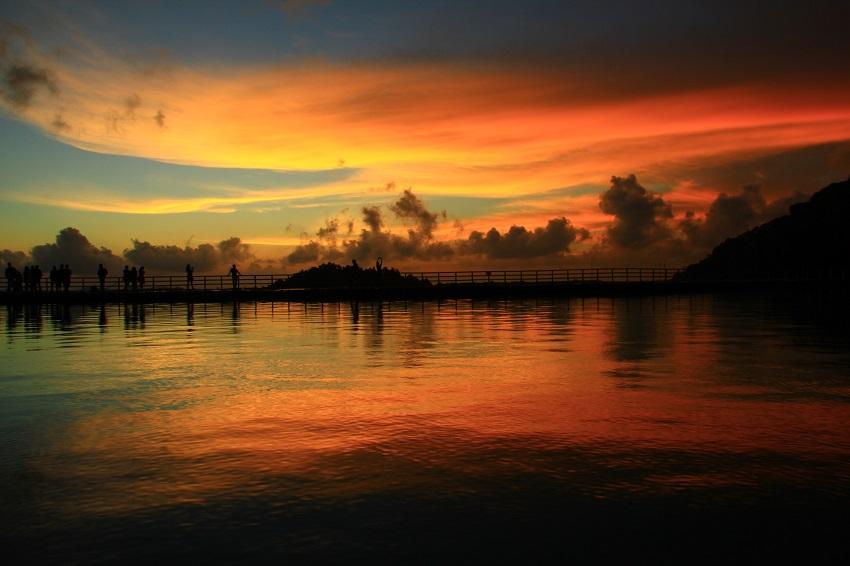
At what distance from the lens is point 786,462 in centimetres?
952

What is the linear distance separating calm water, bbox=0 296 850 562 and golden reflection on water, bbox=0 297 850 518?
56 mm

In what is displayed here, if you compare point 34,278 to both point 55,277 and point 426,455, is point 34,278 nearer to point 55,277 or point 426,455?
point 55,277

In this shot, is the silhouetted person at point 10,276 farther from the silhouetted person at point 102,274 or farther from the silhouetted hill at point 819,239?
the silhouetted hill at point 819,239

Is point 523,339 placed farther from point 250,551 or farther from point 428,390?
point 250,551

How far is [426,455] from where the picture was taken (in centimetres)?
998

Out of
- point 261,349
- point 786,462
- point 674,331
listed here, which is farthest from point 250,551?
point 674,331

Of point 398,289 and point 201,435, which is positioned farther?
point 398,289

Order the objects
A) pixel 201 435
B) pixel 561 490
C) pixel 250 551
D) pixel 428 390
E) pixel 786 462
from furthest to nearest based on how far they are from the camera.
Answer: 1. pixel 428 390
2. pixel 201 435
3. pixel 786 462
4. pixel 561 490
5. pixel 250 551

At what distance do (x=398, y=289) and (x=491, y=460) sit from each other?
5745 cm

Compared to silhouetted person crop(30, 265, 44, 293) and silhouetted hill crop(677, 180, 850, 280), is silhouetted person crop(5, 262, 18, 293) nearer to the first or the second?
silhouetted person crop(30, 265, 44, 293)

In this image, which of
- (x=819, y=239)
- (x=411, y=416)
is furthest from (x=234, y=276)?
(x=819, y=239)

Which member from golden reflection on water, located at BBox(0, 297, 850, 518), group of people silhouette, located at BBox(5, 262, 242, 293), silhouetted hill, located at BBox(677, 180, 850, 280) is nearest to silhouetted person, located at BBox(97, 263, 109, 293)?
group of people silhouette, located at BBox(5, 262, 242, 293)

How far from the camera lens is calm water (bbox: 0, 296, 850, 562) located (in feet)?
23.3

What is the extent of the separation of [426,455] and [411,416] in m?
2.53
